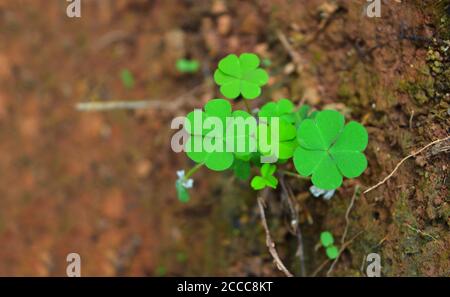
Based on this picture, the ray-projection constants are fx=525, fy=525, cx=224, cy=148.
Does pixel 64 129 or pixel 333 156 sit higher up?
pixel 64 129

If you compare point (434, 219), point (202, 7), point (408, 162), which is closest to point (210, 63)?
point (202, 7)

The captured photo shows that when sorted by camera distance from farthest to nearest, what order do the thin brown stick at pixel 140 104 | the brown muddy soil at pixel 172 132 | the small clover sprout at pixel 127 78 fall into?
the small clover sprout at pixel 127 78
the thin brown stick at pixel 140 104
the brown muddy soil at pixel 172 132

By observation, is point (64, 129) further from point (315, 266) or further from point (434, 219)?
point (434, 219)

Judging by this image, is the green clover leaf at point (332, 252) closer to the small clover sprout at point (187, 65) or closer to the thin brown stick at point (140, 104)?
the thin brown stick at point (140, 104)

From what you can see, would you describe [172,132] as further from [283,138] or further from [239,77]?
[283,138]

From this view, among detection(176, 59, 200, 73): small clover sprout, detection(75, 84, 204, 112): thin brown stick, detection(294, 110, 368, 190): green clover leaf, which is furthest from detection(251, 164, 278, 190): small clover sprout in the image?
detection(176, 59, 200, 73): small clover sprout

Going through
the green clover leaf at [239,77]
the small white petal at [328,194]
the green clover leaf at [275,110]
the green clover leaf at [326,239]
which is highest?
the green clover leaf at [239,77]

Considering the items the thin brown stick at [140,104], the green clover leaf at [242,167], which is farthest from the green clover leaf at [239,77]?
the thin brown stick at [140,104]
